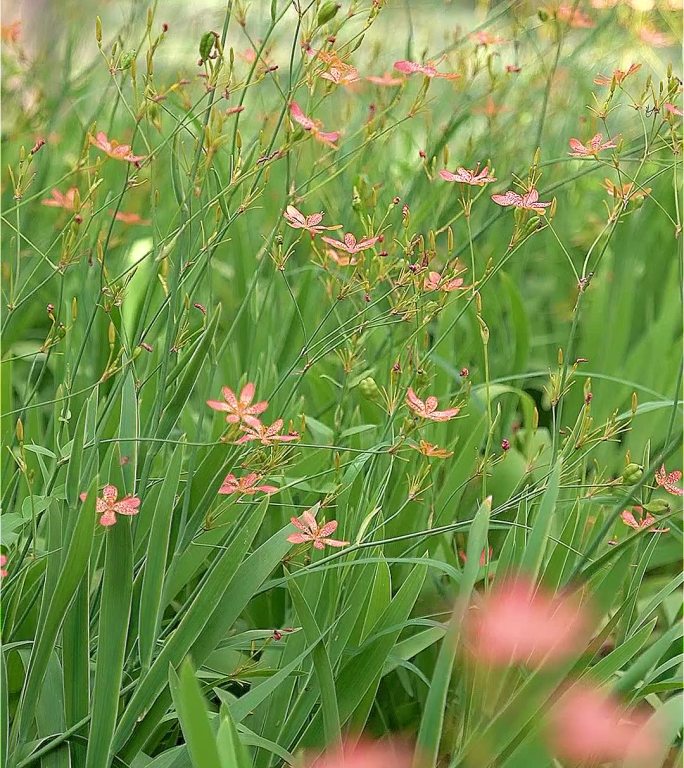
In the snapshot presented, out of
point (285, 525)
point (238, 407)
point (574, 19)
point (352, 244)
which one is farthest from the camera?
point (574, 19)

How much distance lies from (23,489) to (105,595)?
0.27m

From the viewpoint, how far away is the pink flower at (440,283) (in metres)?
0.93

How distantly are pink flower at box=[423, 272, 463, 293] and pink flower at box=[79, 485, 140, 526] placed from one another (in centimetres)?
34

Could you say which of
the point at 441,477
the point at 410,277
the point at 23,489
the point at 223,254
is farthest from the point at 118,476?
the point at 223,254

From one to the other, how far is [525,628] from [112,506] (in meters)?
0.38

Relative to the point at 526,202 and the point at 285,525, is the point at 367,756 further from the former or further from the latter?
the point at 526,202

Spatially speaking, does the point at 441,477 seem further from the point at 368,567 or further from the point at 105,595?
the point at 105,595

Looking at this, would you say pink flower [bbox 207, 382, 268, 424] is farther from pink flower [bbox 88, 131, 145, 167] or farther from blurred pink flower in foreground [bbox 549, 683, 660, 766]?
blurred pink flower in foreground [bbox 549, 683, 660, 766]

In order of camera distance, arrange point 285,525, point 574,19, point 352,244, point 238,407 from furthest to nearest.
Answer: point 574,19
point 285,525
point 352,244
point 238,407

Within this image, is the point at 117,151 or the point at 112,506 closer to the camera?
the point at 112,506

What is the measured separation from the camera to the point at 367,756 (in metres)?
0.94

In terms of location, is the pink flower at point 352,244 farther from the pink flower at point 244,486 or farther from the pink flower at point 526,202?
the pink flower at point 244,486

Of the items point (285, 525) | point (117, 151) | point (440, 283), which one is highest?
point (117, 151)

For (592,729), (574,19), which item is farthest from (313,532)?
(574,19)
